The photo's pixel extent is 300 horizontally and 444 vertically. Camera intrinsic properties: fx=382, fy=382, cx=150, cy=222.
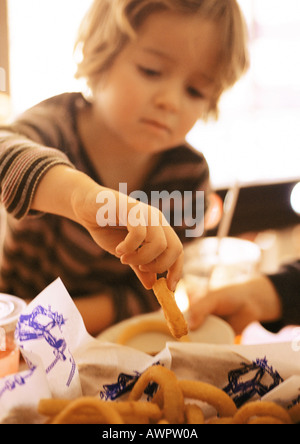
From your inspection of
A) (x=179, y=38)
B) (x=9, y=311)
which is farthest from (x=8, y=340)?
(x=179, y=38)

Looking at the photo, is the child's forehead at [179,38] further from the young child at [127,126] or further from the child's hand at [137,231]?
the child's hand at [137,231]

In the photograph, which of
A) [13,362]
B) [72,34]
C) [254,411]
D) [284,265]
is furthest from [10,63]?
[284,265]

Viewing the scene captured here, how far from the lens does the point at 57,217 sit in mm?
520

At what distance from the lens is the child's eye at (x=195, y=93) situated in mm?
450

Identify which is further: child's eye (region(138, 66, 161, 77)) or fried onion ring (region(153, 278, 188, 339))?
child's eye (region(138, 66, 161, 77))

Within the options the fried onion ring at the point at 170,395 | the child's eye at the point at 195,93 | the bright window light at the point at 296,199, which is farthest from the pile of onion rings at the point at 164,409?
the bright window light at the point at 296,199

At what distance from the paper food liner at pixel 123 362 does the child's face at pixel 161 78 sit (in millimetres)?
231

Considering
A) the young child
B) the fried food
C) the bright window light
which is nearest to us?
the fried food

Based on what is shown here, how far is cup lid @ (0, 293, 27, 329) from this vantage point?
0.35 metres

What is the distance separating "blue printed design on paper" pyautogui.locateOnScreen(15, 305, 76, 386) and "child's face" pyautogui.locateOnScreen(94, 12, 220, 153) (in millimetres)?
251

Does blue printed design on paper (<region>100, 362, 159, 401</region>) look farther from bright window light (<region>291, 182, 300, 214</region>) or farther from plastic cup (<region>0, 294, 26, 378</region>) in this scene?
bright window light (<region>291, 182, 300, 214</region>)

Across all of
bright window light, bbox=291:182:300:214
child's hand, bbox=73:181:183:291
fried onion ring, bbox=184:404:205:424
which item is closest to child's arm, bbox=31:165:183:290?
child's hand, bbox=73:181:183:291

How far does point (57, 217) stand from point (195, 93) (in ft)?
0.79

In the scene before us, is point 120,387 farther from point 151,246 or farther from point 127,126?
point 127,126
